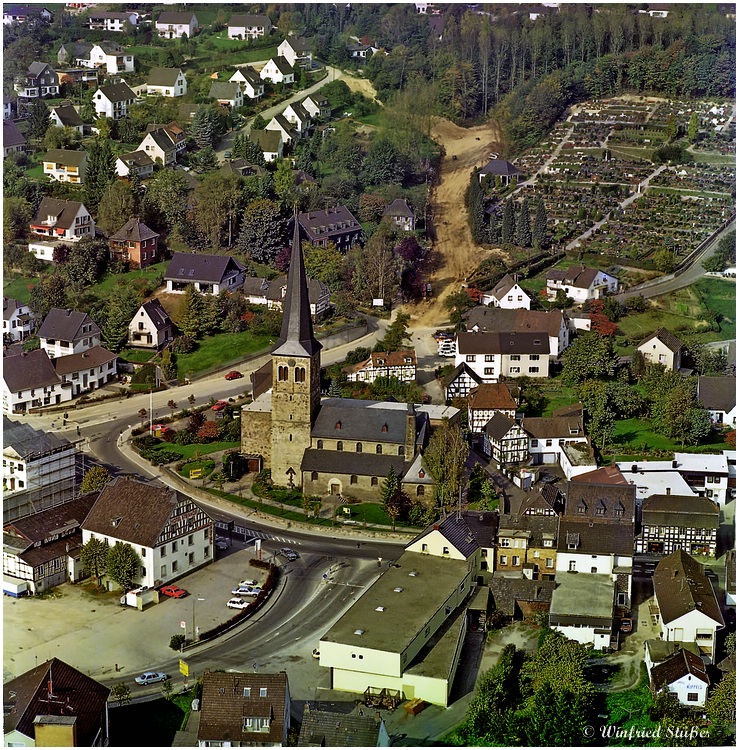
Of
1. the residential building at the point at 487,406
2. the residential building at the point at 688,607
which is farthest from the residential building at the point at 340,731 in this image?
the residential building at the point at 487,406

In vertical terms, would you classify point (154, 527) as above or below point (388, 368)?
below

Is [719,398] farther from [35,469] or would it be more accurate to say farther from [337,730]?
[337,730]

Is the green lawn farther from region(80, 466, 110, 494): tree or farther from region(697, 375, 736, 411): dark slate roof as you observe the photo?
region(697, 375, 736, 411): dark slate roof

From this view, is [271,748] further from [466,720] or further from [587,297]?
[587,297]

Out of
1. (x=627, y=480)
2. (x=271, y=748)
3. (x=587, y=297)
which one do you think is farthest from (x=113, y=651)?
(x=587, y=297)

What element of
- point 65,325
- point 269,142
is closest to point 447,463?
point 65,325

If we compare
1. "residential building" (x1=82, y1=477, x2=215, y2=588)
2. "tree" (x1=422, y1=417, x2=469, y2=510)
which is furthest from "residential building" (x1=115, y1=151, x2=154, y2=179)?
"residential building" (x1=82, y1=477, x2=215, y2=588)
